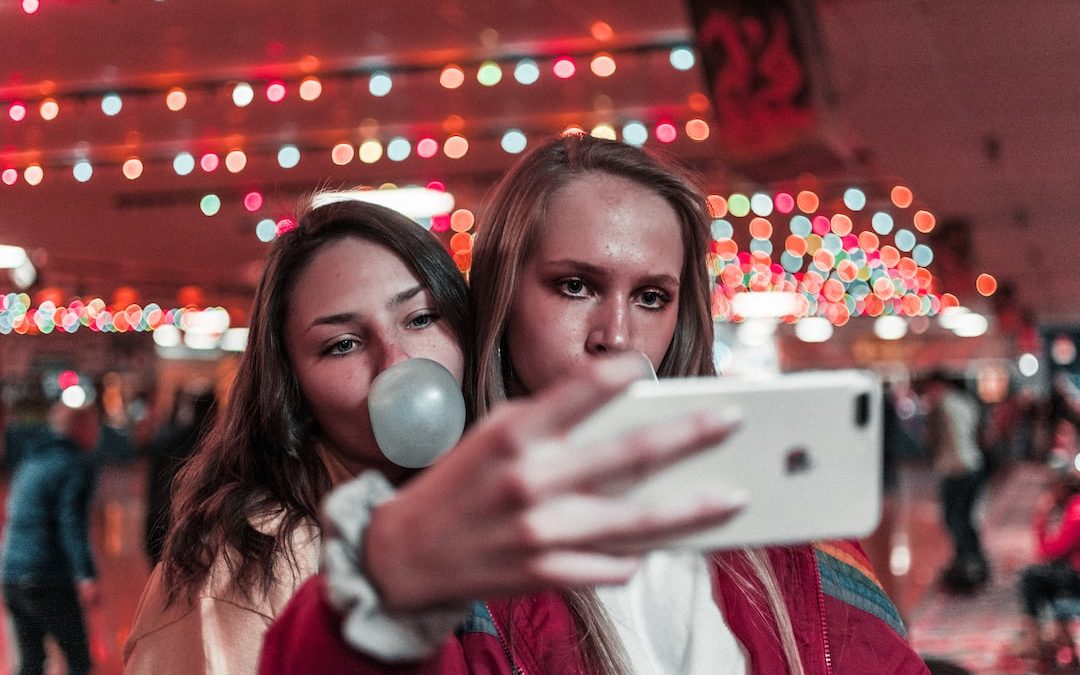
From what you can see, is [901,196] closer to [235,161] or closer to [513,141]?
[513,141]

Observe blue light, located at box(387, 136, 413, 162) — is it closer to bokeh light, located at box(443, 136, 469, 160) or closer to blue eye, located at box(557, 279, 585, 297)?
bokeh light, located at box(443, 136, 469, 160)

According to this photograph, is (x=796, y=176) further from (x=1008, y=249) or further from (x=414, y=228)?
(x=1008, y=249)

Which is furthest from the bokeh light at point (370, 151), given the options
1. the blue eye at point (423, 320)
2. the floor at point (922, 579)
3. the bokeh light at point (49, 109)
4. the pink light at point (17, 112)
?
the blue eye at point (423, 320)

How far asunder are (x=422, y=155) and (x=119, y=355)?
11.8ft

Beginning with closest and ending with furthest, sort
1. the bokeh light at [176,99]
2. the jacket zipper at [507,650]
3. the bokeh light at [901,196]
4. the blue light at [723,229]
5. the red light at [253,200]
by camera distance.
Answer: the jacket zipper at [507,650], the bokeh light at [176,99], the red light at [253,200], the bokeh light at [901,196], the blue light at [723,229]

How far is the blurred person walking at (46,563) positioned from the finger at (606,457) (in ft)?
18.0

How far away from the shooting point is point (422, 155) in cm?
1084

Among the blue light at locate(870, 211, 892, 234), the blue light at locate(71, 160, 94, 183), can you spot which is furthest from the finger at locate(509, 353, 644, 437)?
the blue light at locate(870, 211, 892, 234)

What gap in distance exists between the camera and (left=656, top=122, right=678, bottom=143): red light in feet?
32.6

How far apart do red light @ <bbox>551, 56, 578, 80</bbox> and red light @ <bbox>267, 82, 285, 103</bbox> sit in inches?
76.8

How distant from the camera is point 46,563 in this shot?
563 centimetres

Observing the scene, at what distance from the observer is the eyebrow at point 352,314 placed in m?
1.31

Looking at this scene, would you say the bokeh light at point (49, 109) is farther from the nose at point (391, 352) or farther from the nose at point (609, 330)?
the nose at point (609, 330)

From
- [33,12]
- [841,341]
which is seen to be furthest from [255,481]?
[841,341]
